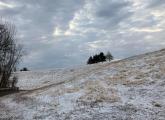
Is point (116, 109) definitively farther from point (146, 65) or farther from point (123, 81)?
point (146, 65)

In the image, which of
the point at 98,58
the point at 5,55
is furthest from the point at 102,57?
the point at 5,55

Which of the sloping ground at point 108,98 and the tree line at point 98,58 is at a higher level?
the tree line at point 98,58

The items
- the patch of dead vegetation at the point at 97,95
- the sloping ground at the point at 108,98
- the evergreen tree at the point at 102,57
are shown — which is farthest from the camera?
the evergreen tree at the point at 102,57

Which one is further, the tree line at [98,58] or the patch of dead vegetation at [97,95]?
the tree line at [98,58]

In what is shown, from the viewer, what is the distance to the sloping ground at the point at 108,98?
18109mm

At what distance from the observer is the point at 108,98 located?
2116 cm

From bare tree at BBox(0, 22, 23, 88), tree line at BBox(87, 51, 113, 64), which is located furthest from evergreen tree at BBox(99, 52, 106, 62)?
bare tree at BBox(0, 22, 23, 88)

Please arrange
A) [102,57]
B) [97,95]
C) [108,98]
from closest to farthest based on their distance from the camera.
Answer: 1. [108,98]
2. [97,95]
3. [102,57]

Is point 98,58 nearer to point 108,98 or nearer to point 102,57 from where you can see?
point 102,57

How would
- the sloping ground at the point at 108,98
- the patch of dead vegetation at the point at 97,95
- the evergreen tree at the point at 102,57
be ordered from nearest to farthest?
the sloping ground at the point at 108,98 → the patch of dead vegetation at the point at 97,95 → the evergreen tree at the point at 102,57

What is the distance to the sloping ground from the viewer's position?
18109 mm

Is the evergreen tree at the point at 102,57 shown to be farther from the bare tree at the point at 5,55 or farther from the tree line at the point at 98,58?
the bare tree at the point at 5,55

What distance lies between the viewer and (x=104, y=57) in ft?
278

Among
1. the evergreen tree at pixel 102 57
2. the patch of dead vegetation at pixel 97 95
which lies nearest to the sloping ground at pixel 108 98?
the patch of dead vegetation at pixel 97 95
